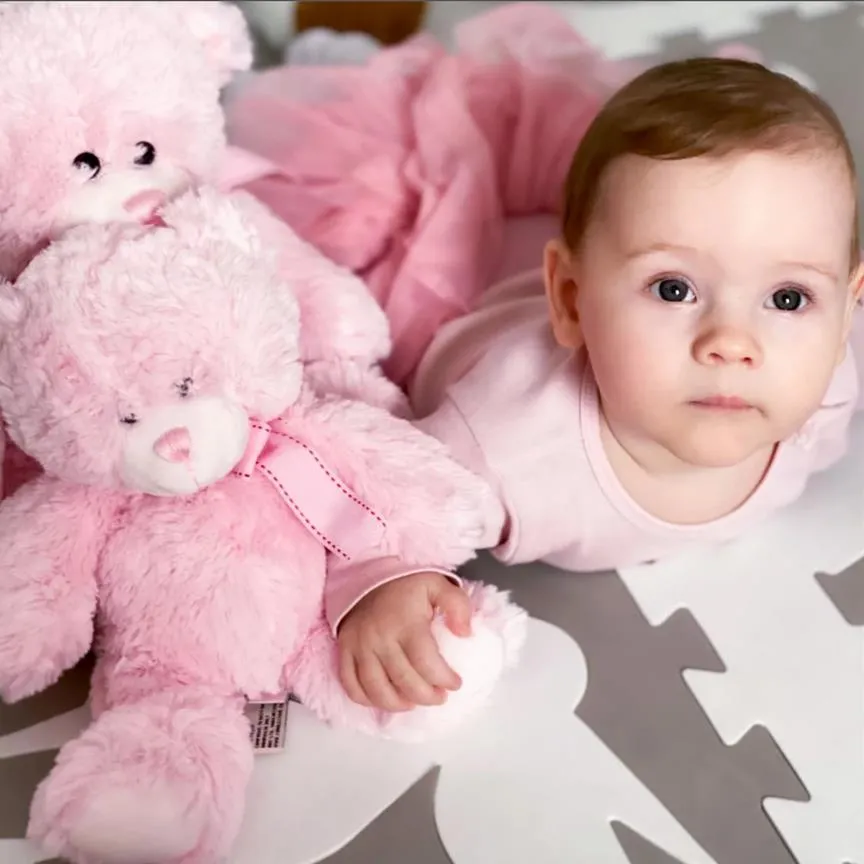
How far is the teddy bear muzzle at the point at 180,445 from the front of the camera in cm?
58

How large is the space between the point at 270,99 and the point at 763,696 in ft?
2.31

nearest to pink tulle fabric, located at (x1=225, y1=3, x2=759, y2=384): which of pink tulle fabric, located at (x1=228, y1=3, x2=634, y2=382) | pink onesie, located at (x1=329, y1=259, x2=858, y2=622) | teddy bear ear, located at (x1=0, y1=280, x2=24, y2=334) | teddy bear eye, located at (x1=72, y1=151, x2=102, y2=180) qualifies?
pink tulle fabric, located at (x1=228, y1=3, x2=634, y2=382)

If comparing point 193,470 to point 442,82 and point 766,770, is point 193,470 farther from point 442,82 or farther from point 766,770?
point 442,82

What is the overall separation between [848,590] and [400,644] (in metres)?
0.34

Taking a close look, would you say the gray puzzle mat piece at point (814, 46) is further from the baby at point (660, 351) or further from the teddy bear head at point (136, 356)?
the teddy bear head at point (136, 356)

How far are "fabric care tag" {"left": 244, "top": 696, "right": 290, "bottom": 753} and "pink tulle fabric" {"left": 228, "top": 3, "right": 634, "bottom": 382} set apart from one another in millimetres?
319

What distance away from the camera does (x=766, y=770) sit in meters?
0.66

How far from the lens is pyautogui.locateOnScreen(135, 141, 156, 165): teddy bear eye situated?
67 centimetres

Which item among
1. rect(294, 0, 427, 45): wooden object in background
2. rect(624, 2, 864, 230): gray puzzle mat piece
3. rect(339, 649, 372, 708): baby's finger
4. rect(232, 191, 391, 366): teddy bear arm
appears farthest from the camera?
rect(294, 0, 427, 45): wooden object in background

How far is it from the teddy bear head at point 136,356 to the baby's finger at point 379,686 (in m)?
0.14

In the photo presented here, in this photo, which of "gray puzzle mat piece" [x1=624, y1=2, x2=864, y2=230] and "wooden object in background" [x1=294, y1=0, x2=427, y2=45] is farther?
"wooden object in background" [x1=294, y1=0, x2=427, y2=45]

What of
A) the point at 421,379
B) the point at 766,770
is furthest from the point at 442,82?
the point at 766,770

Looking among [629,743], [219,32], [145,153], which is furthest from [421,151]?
[629,743]

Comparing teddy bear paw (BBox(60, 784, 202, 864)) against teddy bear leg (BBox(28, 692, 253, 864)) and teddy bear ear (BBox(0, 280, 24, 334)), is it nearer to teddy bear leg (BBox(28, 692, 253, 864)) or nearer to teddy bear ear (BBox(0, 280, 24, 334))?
teddy bear leg (BBox(28, 692, 253, 864))
